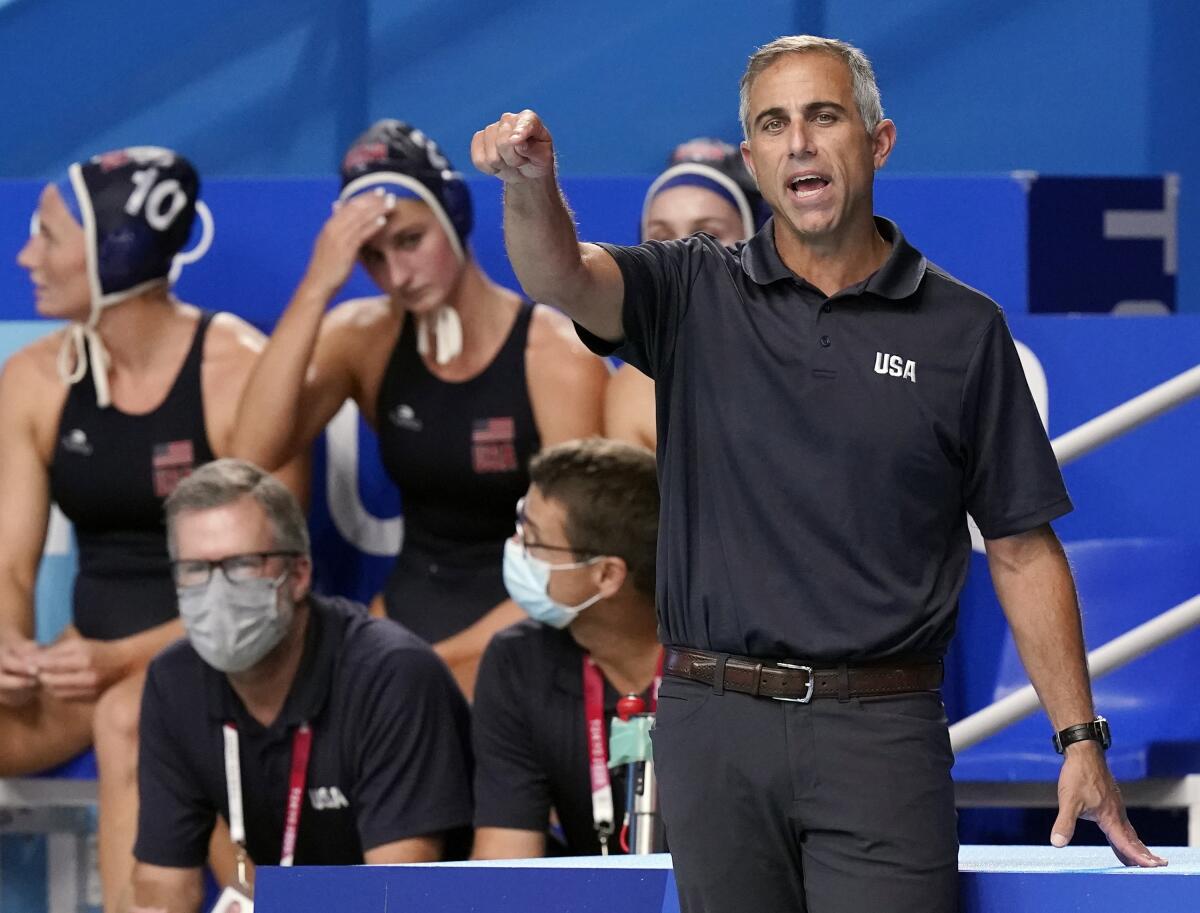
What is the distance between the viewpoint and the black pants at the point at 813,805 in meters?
1.86

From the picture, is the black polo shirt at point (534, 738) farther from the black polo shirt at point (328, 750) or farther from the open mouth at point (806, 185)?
the open mouth at point (806, 185)

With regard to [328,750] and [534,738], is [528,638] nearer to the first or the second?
[534,738]

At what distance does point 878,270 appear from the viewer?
1.97 metres

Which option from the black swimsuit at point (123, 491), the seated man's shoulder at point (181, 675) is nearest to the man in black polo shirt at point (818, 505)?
the seated man's shoulder at point (181, 675)

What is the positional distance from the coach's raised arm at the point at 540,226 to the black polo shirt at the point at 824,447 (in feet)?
0.16

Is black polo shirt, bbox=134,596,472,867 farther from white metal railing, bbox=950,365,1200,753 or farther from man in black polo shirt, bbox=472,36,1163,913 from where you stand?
man in black polo shirt, bbox=472,36,1163,913

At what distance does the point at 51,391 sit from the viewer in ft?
13.4

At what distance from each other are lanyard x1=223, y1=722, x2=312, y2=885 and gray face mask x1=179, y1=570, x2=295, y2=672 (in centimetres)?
14

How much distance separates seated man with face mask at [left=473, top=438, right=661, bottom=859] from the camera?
10.7 feet

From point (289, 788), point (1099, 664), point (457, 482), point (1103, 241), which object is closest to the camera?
point (1099, 664)

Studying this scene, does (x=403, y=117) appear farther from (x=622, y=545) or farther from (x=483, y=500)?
(x=622, y=545)

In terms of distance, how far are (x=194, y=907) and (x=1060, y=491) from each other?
1.97m

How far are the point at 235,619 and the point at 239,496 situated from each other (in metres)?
0.21

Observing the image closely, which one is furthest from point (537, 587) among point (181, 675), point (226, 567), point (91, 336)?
point (91, 336)
